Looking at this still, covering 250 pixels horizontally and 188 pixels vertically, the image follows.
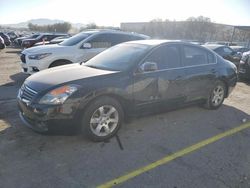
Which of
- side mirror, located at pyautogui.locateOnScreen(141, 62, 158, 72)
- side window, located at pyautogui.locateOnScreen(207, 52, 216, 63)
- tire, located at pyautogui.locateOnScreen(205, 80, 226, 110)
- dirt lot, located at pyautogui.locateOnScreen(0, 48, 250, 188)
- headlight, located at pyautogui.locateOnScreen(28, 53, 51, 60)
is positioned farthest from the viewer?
headlight, located at pyautogui.locateOnScreen(28, 53, 51, 60)

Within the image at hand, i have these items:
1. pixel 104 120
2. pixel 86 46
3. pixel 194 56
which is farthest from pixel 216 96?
pixel 86 46

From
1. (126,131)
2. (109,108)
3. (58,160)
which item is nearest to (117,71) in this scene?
(109,108)

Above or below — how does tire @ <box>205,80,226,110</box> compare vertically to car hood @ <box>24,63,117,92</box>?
below

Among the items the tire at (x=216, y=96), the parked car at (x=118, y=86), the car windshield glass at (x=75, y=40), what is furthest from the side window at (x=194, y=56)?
the car windshield glass at (x=75, y=40)

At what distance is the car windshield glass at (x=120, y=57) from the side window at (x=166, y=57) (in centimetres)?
20

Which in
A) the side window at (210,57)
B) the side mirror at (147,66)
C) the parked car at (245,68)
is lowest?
the parked car at (245,68)

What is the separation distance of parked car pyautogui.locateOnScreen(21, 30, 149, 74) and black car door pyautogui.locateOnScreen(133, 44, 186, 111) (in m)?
4.01

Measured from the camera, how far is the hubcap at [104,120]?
392 centimetres

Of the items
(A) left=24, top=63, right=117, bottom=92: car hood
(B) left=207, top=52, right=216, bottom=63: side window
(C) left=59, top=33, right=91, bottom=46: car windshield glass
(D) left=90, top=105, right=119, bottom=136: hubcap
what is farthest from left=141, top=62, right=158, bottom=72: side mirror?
(C) left=59, top=33, right=91, bottom=46: car windshield glass

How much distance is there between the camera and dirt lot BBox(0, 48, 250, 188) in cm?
311

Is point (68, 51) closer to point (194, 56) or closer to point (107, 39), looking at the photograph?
point (107, 39)

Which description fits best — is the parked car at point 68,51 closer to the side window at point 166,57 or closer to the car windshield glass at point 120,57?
the car windshield glass at point 120,57

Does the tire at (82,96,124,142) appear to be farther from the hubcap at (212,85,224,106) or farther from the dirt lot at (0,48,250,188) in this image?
the hubcap at (212,85,224,106)

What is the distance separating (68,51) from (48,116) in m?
4.87
